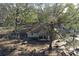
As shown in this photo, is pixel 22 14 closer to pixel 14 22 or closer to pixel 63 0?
pixel 14 22

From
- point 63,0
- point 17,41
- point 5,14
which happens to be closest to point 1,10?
point 5,14

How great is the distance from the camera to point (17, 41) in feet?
4.76

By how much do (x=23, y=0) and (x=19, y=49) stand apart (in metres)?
0.38

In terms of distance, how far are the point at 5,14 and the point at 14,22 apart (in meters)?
0.09

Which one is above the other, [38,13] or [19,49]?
[38,13]

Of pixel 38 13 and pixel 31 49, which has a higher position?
pixel 38 13

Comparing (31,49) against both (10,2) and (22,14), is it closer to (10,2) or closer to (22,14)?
(22,14)

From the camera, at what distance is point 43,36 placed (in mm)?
1449

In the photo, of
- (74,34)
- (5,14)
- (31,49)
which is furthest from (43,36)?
(5,14)

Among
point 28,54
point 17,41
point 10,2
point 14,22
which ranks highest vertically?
point 10,2

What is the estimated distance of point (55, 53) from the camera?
1.45 meters

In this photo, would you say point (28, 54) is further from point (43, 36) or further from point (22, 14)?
point (22, 14)

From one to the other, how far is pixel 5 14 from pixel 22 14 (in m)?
0.13

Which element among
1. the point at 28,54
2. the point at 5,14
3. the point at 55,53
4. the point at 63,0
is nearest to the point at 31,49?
the point at 28,54
